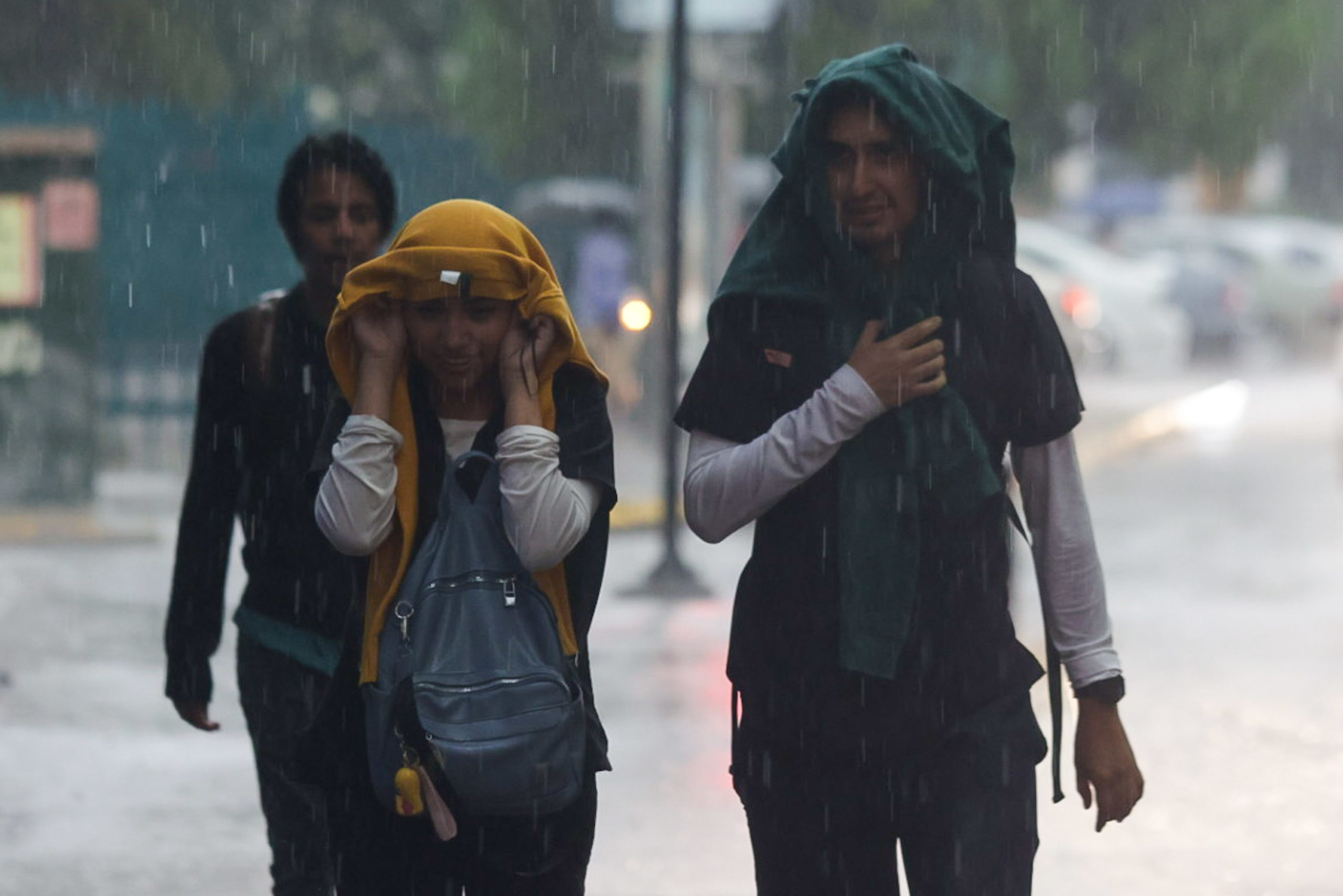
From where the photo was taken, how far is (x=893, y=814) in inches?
132

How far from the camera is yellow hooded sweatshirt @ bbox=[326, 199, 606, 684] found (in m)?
3.25

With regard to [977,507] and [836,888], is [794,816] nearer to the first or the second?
[836,888]

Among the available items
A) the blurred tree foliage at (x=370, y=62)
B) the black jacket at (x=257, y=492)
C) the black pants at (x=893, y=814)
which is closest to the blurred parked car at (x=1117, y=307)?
the blurred tree foliage at (x=370, y=62)

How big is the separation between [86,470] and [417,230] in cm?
1116

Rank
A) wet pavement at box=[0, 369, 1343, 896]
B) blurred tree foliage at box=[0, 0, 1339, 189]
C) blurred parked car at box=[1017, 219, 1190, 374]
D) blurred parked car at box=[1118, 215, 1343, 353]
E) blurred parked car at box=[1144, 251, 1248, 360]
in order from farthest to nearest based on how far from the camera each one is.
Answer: blurred parked car at box=[1118, 215, 1343, 353] → blurred parked car at box=[1144, 251, 1248, 360] → blurred parked car at box=[1017, 219, 1190, 374] → blurred tree foliage at box=[0, 0, 1339, 189] → wet pavement at box=[0, 369, 1343, 896]

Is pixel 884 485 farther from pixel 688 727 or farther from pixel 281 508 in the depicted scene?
pixel 688 727

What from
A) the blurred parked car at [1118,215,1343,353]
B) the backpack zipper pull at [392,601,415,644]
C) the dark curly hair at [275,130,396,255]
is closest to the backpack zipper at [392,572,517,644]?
the backpack zipper pull at [392,601,415,644]

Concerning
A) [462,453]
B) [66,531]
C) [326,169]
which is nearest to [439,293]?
[462,453]

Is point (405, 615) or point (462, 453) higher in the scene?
point (462, 453)

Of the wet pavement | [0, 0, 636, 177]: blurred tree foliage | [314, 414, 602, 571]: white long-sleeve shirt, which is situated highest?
[0, 0, 636, 177]: blurred tree foliage

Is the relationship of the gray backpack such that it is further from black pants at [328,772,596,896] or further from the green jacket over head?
the green jacket over head

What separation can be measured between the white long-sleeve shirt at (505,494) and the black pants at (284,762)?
86 centimetres

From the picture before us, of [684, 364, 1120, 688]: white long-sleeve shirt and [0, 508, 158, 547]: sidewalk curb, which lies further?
[0, 508, 158, 547]: sidewalk curb

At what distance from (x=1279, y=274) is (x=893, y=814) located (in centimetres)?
2993
